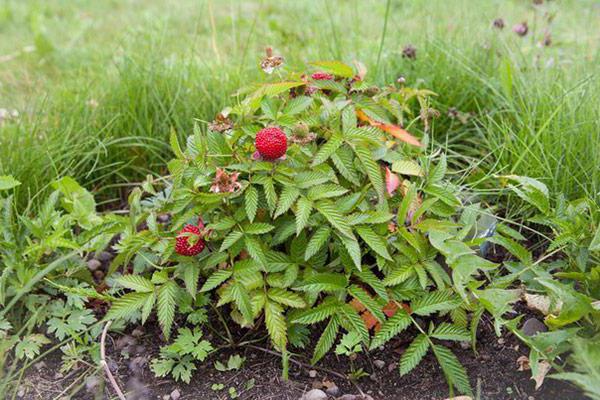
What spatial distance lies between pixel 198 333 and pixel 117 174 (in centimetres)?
88

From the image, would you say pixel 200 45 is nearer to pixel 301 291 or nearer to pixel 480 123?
pixel 480 123

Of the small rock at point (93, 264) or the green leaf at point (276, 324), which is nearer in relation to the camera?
the green leaf at point (276, 324)

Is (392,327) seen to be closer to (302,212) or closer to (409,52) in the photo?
A: (302,212)

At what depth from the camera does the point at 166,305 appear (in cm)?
159

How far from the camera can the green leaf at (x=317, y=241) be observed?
5.11 ft

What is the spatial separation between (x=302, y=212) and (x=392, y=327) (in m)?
0.36

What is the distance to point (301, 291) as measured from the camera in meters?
1.66

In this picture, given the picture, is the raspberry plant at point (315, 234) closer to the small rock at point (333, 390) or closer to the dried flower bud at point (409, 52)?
the small rock at point (333, 390)

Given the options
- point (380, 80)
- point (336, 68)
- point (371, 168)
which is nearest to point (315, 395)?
point (371, 168)

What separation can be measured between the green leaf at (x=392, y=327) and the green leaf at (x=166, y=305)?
50 cm

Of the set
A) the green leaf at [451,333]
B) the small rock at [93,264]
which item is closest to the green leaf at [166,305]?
the small rock at [93,264]

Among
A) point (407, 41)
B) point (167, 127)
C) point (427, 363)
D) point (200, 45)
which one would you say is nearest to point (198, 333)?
point (427, 363)

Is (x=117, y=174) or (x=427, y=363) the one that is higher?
(x=117, y=174)

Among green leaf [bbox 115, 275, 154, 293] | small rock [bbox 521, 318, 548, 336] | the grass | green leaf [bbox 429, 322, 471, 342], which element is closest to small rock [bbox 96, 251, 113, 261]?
the grass
